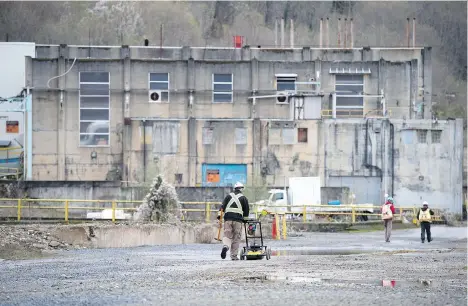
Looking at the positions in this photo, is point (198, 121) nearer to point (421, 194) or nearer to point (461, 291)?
point (421, 194)

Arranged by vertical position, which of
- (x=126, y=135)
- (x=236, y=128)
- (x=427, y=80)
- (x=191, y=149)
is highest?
(x=427, y=80)

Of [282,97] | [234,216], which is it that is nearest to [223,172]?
[282,97]

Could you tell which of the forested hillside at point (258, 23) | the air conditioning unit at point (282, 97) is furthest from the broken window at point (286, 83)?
the forested hillside at point (258, 23)

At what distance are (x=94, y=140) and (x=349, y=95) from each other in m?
18.0

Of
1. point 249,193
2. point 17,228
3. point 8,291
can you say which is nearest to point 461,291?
point 8,291

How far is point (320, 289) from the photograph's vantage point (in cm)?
1571

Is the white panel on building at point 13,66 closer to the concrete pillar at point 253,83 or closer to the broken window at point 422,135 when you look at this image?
the concrete pillar at point 253,83

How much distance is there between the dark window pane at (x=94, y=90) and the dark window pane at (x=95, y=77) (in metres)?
0.35

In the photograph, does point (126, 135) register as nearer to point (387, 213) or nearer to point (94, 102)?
point (94, 102)

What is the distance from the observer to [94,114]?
77.4m

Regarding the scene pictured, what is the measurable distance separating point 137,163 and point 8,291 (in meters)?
59.6

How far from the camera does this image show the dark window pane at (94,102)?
254ft

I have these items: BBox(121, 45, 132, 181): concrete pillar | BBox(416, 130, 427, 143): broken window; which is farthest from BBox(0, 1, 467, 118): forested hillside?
BBox(416, 130, 427, 143): broken window

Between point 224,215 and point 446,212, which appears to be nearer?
point 224,215
